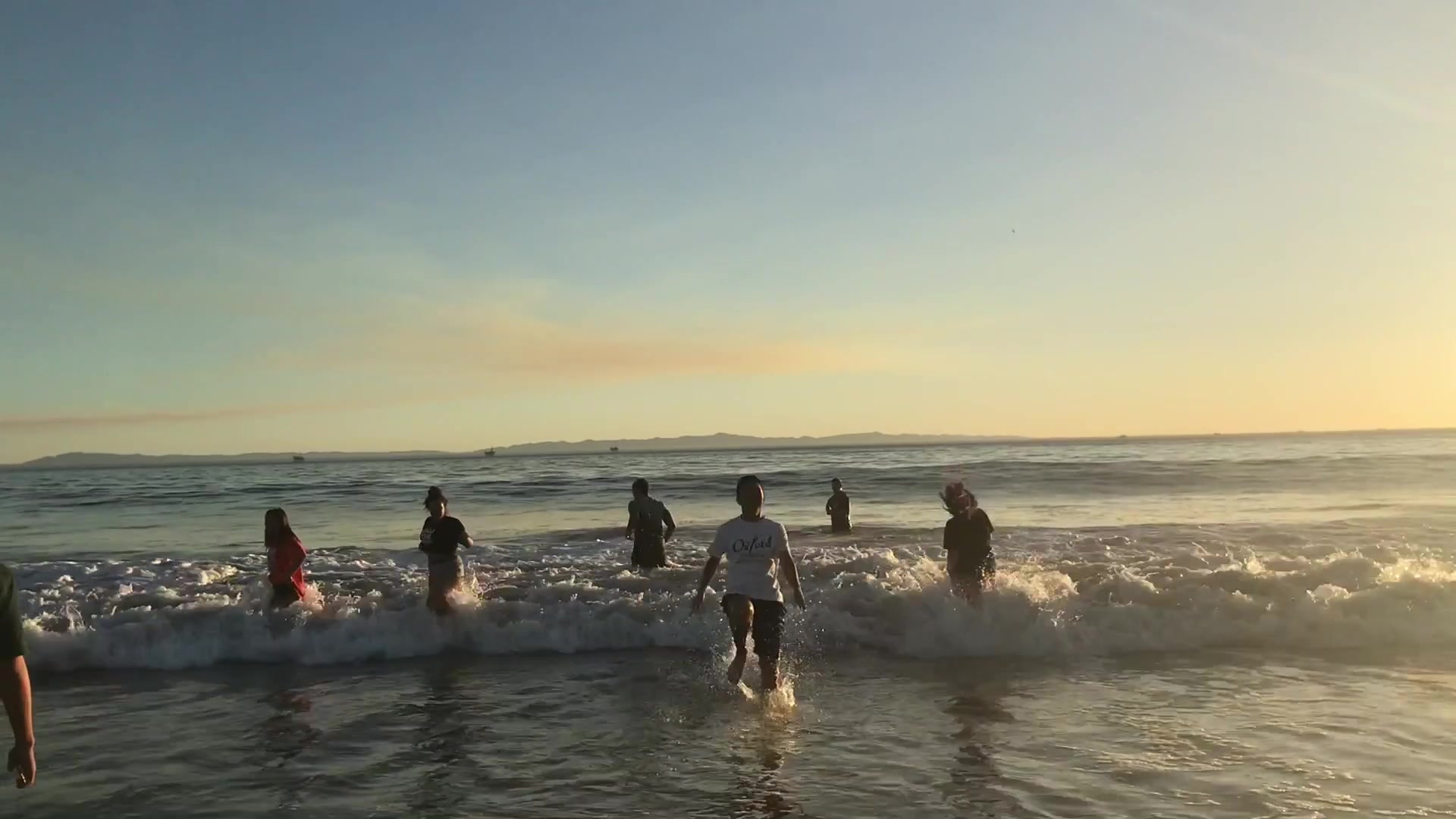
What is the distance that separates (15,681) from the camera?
3818mm

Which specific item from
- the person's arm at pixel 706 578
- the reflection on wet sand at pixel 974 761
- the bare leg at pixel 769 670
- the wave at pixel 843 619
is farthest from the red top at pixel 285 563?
the reflection on wet sand at pixel 974 761

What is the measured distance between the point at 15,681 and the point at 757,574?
5.73 metres

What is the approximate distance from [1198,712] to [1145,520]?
65.2 ft

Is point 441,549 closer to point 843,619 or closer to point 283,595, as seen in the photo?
point 283,595

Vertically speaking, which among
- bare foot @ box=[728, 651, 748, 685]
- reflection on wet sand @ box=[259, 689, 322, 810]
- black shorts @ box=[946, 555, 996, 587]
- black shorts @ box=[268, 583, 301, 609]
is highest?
black shorts @ box=[946, 555, 996, 587]

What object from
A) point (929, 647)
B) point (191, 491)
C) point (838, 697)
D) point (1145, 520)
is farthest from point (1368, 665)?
point (191, 491)

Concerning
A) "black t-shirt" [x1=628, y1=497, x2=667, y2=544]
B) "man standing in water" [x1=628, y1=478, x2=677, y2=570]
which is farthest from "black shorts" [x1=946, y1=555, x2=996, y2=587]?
"black t-shirt" [x1=628, y1=497, x2=667, y2=544]

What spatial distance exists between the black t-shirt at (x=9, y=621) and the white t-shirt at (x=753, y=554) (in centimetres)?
554

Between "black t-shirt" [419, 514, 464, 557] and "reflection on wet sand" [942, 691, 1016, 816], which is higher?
"black t-shirt" [419, 514, 464, 557]

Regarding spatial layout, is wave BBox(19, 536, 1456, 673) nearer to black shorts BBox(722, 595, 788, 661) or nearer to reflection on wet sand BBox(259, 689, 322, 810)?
reflection on wet sand BBox(259, 689, 322, 810)

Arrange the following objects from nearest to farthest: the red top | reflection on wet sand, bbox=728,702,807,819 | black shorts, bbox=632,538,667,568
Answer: reflection on wet sand, bbox=728,702,807,819 < the red top < black shorts, bbox=632,538,667,568

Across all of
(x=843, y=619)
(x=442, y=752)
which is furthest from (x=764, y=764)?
(x=843, y=619)

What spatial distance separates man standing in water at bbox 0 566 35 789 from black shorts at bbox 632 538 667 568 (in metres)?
12.0

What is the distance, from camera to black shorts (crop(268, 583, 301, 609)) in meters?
11.9
